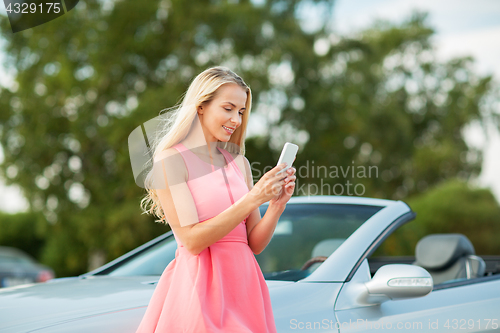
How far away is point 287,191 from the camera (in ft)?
5.20

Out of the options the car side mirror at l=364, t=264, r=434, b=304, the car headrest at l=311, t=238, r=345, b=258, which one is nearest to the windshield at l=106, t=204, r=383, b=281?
the car headrest at l=311, t=238, r=345, b=258

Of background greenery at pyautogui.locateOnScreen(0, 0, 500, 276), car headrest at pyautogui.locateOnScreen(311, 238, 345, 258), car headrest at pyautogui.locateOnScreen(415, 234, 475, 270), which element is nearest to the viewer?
car headrest at pyautogui.locateOnScreen(311, 238, 345, 258)

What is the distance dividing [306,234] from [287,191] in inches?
62.4

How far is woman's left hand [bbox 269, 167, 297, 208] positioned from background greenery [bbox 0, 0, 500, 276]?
9397 millimetres

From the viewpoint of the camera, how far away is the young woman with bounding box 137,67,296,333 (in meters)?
1.47

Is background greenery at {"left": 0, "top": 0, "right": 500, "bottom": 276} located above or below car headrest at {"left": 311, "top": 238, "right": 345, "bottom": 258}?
above

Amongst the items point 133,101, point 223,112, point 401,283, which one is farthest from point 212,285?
point 133,101

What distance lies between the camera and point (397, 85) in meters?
24.2

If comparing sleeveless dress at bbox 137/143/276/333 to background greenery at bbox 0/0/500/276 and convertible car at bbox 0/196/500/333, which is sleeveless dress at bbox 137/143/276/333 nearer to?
convertible car at bbox 0/196/500/333

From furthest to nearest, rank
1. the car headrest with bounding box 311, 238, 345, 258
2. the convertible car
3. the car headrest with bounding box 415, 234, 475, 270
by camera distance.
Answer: the car headrest with bounding box 415, 234, 475, 270 < the car headrest with bounding box 311, 238, 345, 258 < the convertible car

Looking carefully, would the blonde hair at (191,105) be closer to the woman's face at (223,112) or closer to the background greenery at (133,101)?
the woman's face at (223,112)

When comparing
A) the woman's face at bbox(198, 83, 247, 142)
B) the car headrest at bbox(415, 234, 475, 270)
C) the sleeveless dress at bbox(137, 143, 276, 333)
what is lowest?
the car headrest at bbox(415, 234, 475, 270)

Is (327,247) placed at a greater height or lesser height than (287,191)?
lesser

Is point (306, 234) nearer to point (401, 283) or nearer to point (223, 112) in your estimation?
point (401, 283)
